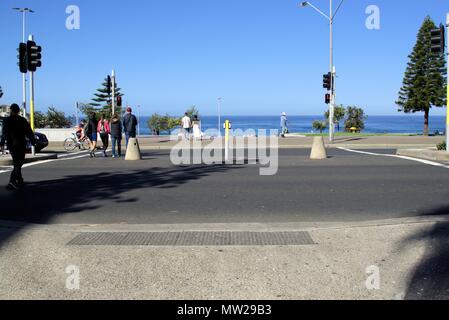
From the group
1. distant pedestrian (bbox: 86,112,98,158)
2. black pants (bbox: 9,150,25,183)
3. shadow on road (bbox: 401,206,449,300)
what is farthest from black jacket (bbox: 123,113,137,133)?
shadow on road (bbox: 401,206,449,300)

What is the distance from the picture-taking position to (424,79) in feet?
143

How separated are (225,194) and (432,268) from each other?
16.9 ft

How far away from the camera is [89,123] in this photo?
19.7 metres

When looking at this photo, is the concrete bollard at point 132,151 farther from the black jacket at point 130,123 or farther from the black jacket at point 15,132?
the black jacket at point 15,132

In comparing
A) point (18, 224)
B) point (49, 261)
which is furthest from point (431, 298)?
point (18, 224)

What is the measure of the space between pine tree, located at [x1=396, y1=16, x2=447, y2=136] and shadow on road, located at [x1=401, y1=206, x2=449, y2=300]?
40387 mm

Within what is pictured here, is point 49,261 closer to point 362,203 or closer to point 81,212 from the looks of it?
point 81,212

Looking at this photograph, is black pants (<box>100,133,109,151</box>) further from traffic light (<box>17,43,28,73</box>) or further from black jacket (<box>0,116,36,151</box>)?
black jacket (<box>0,116,36,151</box>)

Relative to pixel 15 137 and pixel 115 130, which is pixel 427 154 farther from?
pixel 15 137

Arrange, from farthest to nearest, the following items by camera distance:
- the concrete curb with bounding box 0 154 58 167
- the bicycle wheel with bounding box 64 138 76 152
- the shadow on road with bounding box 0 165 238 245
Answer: the bicycle wheel with bounding box 64 138 76 152 < the concrete curb with bounding box 0 154 58 167 < the shadow on road with bounding box 0 165 238 245

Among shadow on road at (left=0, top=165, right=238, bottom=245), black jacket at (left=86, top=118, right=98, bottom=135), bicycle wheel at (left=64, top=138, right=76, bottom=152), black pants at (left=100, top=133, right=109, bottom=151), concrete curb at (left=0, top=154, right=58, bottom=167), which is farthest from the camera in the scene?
bicycle wheel at (left=64, top=138, right=76, bottom=152)

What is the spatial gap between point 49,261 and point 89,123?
50.1ft

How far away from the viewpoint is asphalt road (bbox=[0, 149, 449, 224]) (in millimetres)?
7602

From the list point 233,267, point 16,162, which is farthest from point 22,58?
point 233,267
